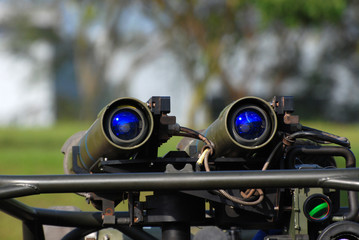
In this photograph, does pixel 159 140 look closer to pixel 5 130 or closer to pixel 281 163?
pixel 281 163

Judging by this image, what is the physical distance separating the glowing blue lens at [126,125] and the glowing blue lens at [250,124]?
1.01ft

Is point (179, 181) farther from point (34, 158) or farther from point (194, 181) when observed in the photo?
point (34, 158)

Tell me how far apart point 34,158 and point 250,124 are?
12.1 m

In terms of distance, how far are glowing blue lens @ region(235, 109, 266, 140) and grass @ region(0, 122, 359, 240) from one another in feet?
1.63

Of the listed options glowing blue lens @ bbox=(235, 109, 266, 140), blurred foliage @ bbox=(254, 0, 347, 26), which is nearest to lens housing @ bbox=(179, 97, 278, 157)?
glowing blue lens @ bbox=(235, 109, 266, 140)

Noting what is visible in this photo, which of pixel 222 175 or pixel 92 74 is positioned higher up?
pixel 92 74

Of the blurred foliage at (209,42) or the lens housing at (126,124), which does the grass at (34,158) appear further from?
the blurred foliage at (209,42)

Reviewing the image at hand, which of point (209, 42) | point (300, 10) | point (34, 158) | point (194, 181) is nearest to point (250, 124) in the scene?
point (194, 181)

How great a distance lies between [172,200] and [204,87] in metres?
23.2

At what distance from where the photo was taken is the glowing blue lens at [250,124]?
2.36m

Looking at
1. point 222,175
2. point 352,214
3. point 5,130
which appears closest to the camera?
point 222,175

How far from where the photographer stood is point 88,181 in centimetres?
212

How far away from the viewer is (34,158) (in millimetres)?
14070

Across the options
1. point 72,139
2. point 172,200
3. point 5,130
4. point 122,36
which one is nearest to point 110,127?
point 172,200
